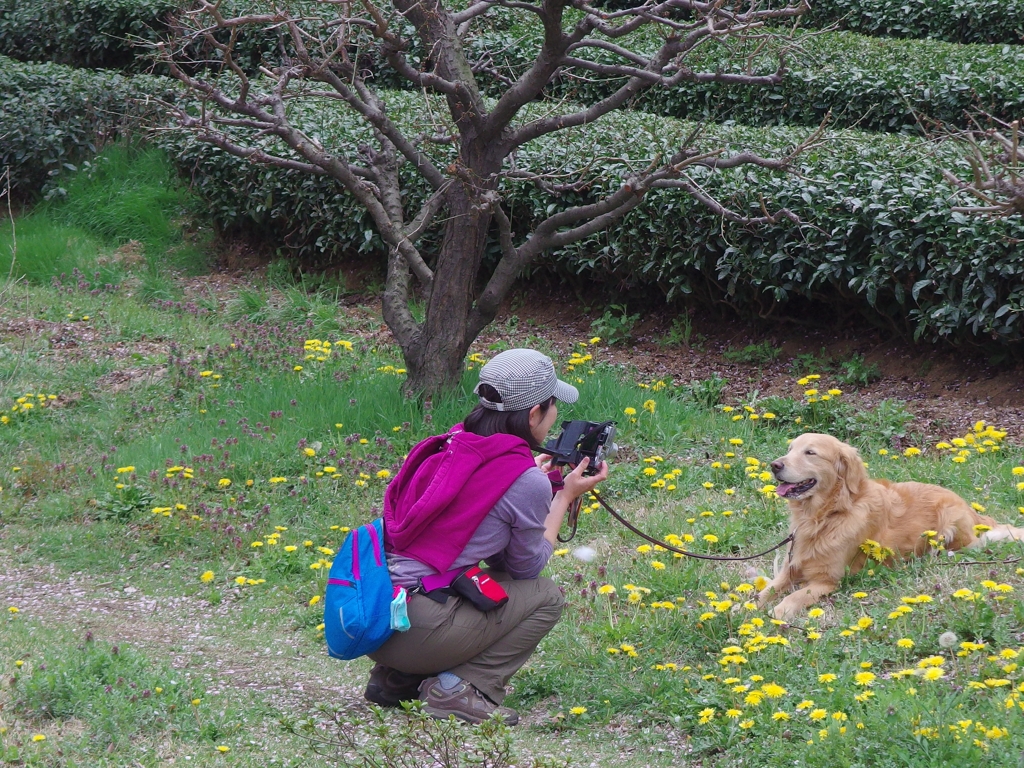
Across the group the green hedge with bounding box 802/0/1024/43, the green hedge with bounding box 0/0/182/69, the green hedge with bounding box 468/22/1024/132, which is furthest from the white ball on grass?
the green hedge with bounding box 0/0/182/69

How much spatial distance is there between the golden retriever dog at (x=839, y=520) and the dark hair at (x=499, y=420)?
1.37m

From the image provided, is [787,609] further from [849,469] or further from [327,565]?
[327,565]

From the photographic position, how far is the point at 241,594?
573 cm

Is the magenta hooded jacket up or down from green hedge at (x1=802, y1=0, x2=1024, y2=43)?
down

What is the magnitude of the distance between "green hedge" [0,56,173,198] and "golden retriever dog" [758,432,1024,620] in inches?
394

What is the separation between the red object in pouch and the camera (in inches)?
153

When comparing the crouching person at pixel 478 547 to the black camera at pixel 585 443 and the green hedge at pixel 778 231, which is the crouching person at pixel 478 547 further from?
the green hedge at pixel 778 231

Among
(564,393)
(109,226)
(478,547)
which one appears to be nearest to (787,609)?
(564,393)

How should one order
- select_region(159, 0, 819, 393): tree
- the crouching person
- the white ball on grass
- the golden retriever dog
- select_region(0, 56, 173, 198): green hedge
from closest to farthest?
1. the crouching person
2. the golden retriever dog
3. the white ball on grass
4. select_region(159, 0, 819, 393): tree
5. select_region(0, 56, 173, 198): green hedge

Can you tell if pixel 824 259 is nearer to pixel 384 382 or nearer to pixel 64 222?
pixel 384 382

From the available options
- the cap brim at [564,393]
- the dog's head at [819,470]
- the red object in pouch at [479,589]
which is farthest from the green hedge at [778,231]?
the red object in pouch at [479,589]

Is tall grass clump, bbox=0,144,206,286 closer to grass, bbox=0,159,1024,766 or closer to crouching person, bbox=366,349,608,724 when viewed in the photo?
grass, bbox=0,159,1024,766

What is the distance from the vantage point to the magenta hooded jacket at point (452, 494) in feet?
12.5

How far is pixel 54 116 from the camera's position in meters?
12.8
